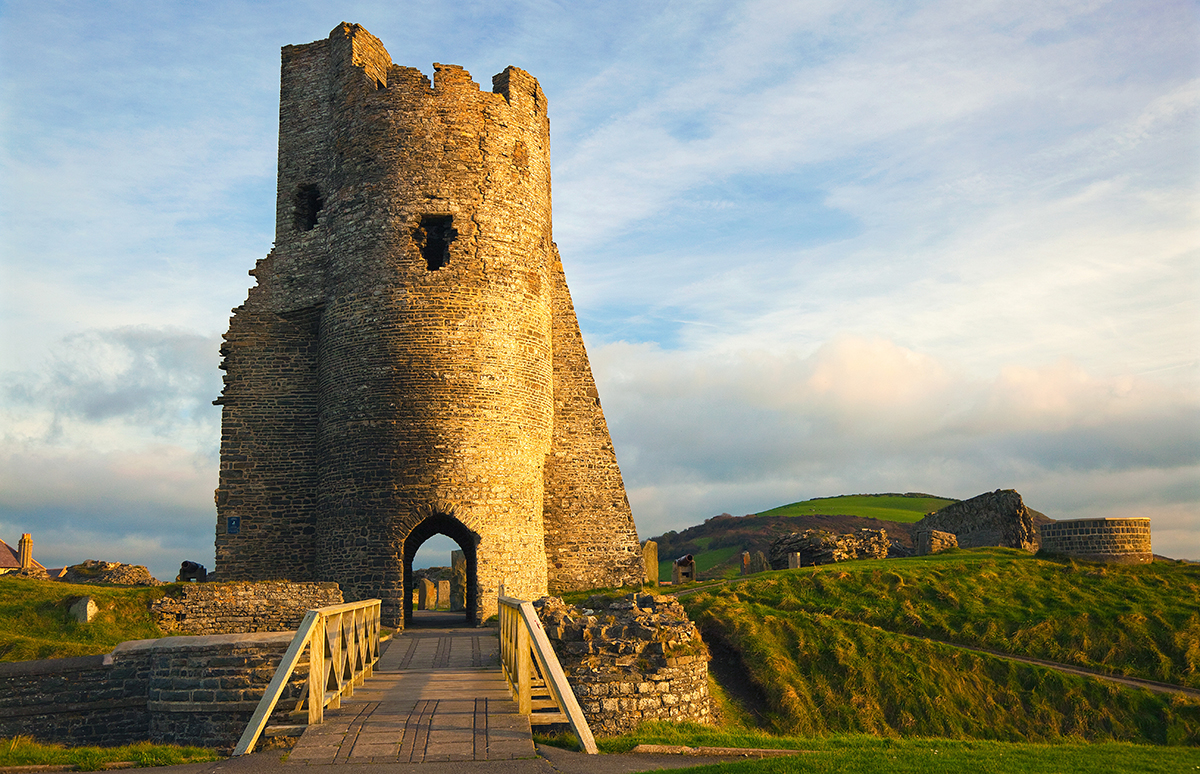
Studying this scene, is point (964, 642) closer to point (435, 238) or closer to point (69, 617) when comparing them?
point (435, 238)

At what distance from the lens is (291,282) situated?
27672mm

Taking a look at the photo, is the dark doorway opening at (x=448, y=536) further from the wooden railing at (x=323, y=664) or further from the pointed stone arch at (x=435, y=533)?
the wooden railing at (x=323, y=664)

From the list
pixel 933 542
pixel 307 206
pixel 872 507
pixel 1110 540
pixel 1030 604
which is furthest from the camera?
pixel 872 507

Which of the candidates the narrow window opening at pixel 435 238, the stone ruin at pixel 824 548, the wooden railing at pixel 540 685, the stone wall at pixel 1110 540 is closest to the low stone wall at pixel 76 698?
the wooden railing at pixel 540 685

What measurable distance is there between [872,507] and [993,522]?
31.4 m

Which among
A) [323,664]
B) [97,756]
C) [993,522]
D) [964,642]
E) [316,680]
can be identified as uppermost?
[993,522]

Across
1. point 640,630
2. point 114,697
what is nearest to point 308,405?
point 114,697

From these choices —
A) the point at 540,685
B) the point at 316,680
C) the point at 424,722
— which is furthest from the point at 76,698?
the point at 540,685

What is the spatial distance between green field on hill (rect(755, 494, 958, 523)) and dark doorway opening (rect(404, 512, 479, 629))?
3521 centimetres

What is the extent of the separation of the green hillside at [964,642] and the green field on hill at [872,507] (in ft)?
111

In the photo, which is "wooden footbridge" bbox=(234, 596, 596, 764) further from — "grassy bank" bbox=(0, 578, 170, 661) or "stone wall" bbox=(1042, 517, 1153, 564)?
"stone wall" bbox=(1042, 517, 1153, 564)

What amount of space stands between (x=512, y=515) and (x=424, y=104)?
11.7 metres

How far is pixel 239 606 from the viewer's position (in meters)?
20.9

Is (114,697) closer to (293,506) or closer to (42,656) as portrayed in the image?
(42,656)
